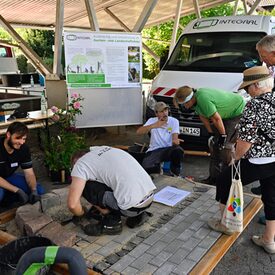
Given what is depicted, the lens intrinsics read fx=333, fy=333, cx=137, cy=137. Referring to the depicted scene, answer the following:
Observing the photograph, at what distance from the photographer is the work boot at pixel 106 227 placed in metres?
3.11

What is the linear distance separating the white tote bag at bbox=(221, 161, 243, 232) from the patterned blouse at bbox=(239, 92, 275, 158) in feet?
1.01

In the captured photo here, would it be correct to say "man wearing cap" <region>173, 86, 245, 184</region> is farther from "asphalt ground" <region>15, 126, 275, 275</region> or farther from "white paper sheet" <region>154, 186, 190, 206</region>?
"asphalt ground" <region>15, 126, 275, 275</region>

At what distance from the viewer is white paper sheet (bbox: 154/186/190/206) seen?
3.85 meters

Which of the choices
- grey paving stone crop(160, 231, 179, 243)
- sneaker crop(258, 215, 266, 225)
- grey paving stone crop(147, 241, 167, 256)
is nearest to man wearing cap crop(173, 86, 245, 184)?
sneaker crop(258, 215, 266, 225)

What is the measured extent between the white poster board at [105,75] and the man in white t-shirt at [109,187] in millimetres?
3418

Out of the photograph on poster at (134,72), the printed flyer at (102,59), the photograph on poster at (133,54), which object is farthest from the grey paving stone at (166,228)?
the photograph on poster at (133,54)

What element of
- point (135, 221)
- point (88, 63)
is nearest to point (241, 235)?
point (135, 221)

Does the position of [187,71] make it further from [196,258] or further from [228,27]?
[196,258]

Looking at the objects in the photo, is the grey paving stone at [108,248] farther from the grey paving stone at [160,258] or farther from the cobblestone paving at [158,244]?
the grey paving stone at [160,258]

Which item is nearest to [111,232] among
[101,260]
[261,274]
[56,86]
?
[101,260]

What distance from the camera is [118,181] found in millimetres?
2904

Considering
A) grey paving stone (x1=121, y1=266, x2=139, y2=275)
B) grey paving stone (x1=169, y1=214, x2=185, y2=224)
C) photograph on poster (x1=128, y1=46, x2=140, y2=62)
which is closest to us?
grey paving stone (x1=121, y1=266, x2=139, y2=275)

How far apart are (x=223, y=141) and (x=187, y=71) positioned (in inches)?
85.3

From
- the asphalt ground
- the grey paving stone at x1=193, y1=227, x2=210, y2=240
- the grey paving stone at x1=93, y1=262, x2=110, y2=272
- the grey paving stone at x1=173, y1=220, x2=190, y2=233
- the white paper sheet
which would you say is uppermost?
the white paper sheet
